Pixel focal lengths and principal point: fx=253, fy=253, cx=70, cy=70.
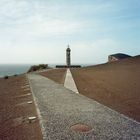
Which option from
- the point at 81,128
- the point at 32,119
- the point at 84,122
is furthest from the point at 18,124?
the point at 81,128

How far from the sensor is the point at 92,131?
627 centimetres

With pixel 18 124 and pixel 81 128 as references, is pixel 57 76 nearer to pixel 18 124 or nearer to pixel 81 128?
pixel 18 124

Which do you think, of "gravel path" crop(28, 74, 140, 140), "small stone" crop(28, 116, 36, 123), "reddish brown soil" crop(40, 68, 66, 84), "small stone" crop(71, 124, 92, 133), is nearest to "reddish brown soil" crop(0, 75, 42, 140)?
"small stone" crop(28, 116, 36, 123)

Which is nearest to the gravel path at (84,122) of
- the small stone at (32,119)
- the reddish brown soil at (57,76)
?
the small stone at (32,119)

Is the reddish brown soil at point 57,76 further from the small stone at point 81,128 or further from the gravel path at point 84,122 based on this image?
the small stone at point 81,128

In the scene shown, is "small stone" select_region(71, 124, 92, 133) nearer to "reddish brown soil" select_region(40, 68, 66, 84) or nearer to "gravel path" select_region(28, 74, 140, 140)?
"gravel path" select_region(28, 74, 140, 140)

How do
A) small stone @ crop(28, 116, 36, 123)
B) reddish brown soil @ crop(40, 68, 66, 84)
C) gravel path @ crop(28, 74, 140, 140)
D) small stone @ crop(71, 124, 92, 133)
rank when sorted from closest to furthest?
gravel path @ crop(28, 74, 140, 140) → small stone @ crop(71, 124, 92, 133) → small stone @ crop(28, 116, 36, 123) → reddish brown soil @ crop(40, 68, 66, 84)

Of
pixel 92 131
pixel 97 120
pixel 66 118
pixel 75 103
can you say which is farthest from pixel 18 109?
pixel 92 131

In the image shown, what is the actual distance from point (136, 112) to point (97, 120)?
2.23 m

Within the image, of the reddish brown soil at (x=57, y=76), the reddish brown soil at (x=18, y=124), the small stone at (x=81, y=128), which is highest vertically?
the reddish brown soil at (x=57, y=76)

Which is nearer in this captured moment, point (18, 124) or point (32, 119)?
point (18, 124)

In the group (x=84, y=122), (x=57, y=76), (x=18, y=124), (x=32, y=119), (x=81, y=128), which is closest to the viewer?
(x=81, y=128)

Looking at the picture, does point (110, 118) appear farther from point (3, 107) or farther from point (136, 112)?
point (3, 107)

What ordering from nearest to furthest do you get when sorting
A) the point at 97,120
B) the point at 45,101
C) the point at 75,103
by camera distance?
the point at 97,120
the point at 75,103
the point at 45,101
